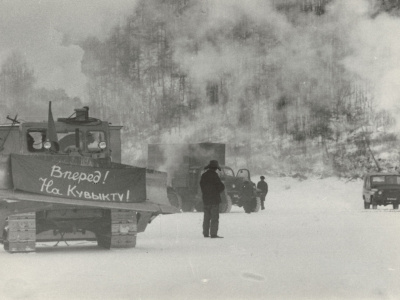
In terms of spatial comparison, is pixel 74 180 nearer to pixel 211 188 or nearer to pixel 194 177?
pixel 211 188

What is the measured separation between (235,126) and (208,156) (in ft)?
112

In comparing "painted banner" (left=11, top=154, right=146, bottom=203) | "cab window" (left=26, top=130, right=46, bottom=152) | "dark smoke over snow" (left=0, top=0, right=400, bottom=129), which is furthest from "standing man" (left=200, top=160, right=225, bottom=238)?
"dark smoke over snow" (left=0, top=0, right=400, bottom=129)

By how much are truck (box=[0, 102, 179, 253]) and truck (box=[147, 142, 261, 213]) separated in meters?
19.1

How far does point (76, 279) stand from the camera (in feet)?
37.2

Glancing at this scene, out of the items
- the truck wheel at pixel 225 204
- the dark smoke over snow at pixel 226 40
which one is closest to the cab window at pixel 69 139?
the truck wheel at pixel 225 204

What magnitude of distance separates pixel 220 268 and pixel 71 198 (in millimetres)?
4258

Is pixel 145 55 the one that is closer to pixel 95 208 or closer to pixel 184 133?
pixel 184 133

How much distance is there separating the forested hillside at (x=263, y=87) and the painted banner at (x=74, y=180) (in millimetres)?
51650

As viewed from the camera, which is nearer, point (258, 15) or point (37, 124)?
point (37, 124)

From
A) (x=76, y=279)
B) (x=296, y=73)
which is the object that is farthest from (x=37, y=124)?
(x=296, y=73)

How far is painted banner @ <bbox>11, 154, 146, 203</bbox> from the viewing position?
15852 millimetres

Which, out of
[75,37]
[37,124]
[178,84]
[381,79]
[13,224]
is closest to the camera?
[13,224]

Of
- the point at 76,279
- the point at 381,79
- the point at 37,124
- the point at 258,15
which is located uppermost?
the point at 258,15

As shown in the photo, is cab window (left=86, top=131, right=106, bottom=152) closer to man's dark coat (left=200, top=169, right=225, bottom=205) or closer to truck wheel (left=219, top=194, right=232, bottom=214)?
man's dark coat (left=200, top=169, right=225, bottom=205)
